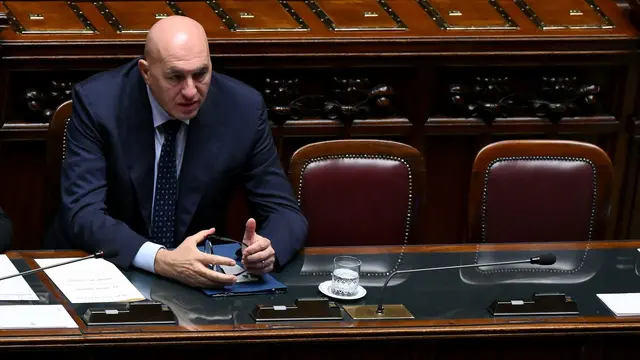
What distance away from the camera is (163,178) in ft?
10.9

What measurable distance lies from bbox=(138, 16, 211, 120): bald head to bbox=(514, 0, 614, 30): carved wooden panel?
197 cm

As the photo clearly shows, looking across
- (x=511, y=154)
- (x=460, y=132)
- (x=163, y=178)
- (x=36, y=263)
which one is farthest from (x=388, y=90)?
(x=36, y=263)

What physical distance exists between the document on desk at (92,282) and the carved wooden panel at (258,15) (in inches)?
69.6

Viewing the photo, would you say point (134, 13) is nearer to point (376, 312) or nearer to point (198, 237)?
point (198, 237)

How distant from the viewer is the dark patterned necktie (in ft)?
10.9

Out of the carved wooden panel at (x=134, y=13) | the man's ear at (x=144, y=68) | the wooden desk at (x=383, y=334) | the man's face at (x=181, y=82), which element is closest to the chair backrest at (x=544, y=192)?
the wooden desk at (x=383, y=334)

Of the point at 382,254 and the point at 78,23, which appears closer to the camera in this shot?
the point at 382,254

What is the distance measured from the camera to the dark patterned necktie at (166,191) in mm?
3322

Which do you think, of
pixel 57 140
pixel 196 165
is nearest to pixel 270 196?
pixel 196 165

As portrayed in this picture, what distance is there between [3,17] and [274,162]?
4.47 ft

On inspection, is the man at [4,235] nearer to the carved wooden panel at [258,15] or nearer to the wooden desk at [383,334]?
the wooden desk at [383,334]

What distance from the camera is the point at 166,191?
3.34 m

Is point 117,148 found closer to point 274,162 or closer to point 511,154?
point 274,162

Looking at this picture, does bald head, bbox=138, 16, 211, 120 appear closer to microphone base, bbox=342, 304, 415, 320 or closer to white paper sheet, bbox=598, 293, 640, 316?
microphone base, bbox=342, 304, 415, 320
